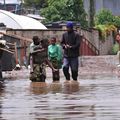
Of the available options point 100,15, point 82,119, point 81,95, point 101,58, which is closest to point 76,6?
point 100,15

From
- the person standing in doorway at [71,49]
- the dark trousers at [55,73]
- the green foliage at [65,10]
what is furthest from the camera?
the green foliage at [65,10]

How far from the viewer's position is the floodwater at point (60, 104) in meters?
10.4

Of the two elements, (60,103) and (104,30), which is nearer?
(60,103)

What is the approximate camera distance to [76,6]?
2172 inches

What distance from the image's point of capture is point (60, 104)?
12.2 m

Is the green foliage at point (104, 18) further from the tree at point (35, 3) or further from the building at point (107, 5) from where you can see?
the tree at point (35, 3)

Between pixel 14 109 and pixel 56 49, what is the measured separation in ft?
31.5

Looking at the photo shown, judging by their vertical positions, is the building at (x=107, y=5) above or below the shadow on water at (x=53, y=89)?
above

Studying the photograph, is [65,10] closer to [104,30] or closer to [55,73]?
[104,30]

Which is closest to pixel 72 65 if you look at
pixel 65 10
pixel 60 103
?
pixel 60 103

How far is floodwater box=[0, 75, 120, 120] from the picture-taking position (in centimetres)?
1037

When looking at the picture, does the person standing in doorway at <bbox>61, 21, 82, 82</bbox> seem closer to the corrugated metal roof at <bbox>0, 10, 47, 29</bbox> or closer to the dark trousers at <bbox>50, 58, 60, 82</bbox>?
the dark trousers at <bbox>50, 58, 60, 82</bbox>

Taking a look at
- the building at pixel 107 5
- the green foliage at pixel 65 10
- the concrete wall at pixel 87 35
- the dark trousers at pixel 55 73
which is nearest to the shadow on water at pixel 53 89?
the dark trousers at pixel 55 73

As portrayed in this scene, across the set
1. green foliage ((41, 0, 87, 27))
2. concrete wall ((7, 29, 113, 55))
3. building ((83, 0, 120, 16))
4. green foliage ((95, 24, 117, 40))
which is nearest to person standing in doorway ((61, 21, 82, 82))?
concrete wall ((7, 29, 113, 55))
